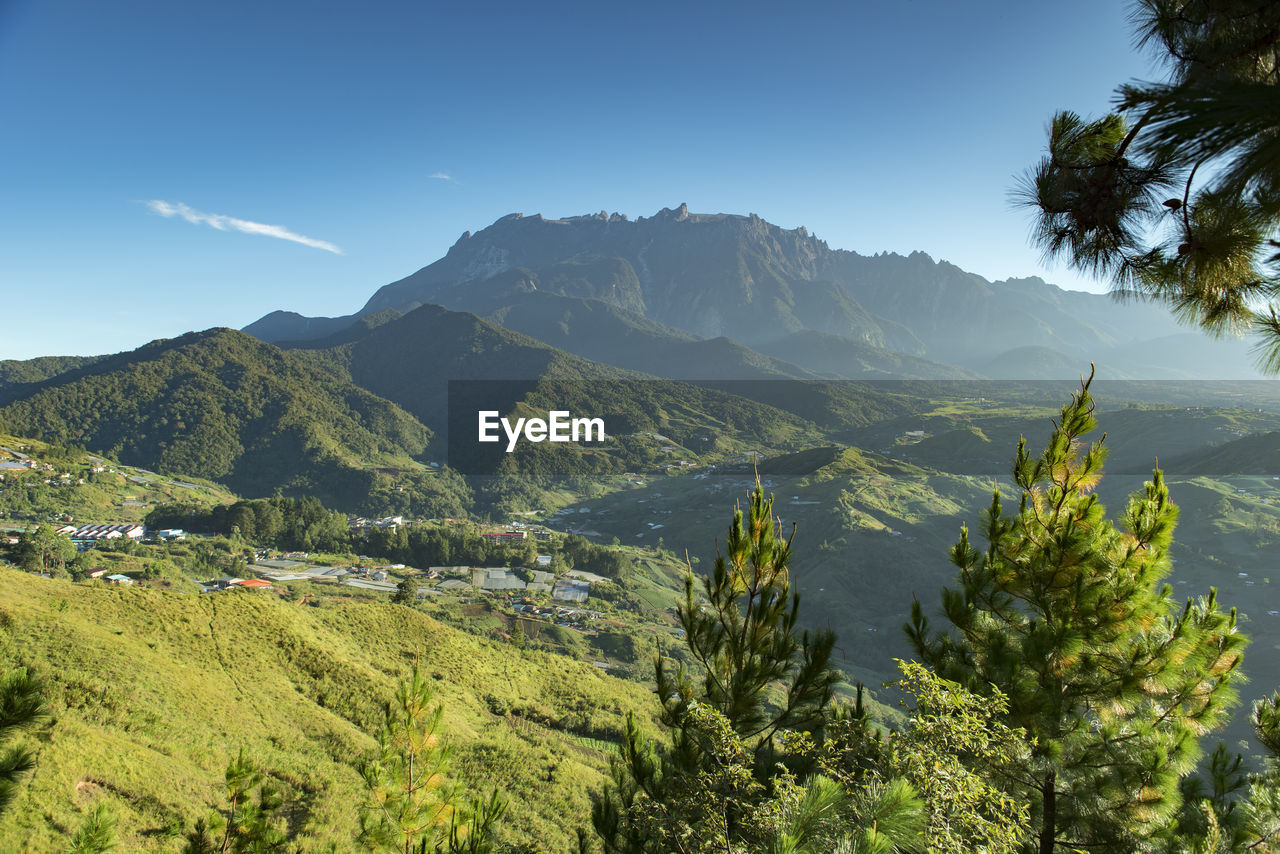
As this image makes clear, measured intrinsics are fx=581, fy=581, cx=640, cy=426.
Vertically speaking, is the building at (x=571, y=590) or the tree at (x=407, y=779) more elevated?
the tree at (x=407, y=779)

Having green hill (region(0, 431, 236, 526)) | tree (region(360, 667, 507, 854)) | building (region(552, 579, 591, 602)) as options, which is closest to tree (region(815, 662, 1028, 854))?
tree (region(360, 667, 507, 854))

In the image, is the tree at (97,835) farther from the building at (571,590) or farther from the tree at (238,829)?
the building at (571,590)

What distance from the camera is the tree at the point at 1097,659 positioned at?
6109mm

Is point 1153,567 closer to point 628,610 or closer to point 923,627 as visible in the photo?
point 923,627

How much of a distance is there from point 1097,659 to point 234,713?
27951mm

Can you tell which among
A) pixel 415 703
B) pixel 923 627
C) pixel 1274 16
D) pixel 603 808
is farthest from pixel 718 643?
pixel 1274 16

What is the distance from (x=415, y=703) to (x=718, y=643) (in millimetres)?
4518

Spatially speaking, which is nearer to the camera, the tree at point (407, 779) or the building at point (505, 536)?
the tree at point (407, 779)

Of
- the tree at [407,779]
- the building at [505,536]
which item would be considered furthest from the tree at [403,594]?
the tree at [407,779]

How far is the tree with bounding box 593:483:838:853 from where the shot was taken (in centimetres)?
609

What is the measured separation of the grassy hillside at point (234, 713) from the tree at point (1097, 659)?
1484cm

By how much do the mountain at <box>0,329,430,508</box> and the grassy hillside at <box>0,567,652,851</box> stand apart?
109m

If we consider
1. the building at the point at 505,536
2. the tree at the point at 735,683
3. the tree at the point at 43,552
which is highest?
the tree at the point at 735,683

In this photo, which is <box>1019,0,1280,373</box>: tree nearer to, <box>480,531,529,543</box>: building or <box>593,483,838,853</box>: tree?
<box>593,483,838,853</box>: tree
